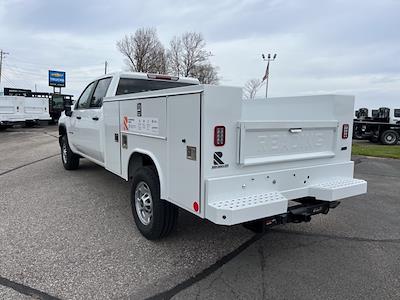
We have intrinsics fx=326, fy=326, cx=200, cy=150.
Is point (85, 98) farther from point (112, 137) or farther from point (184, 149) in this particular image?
point (184, 149)

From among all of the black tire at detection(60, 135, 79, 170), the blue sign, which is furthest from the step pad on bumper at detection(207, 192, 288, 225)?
the blue sign

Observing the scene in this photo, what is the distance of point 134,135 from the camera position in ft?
13.4

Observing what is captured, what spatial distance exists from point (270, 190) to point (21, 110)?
23.1m

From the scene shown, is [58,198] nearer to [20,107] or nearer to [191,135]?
[191,135]

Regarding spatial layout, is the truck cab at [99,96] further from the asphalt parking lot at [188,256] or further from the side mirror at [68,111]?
the asphalt parking lot at [188,256]

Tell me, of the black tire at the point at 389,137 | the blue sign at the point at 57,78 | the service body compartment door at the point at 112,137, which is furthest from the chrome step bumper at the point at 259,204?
the blue sign at the point at 57,78

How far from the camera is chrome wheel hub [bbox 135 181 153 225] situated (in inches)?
153

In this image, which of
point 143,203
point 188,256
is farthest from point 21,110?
point 188,256

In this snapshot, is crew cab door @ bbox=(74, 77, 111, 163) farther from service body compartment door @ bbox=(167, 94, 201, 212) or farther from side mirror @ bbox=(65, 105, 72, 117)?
service body compartment door @ bbox=(167, 94, 201, 212)

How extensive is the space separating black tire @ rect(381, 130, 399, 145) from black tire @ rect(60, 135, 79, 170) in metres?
16.4

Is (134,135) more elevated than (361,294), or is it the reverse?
(134,135)

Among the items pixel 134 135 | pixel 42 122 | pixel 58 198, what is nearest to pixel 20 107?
pixel 42 122

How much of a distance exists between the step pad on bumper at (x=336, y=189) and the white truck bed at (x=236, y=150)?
0.4 inches

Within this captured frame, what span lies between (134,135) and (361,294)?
2937mm
